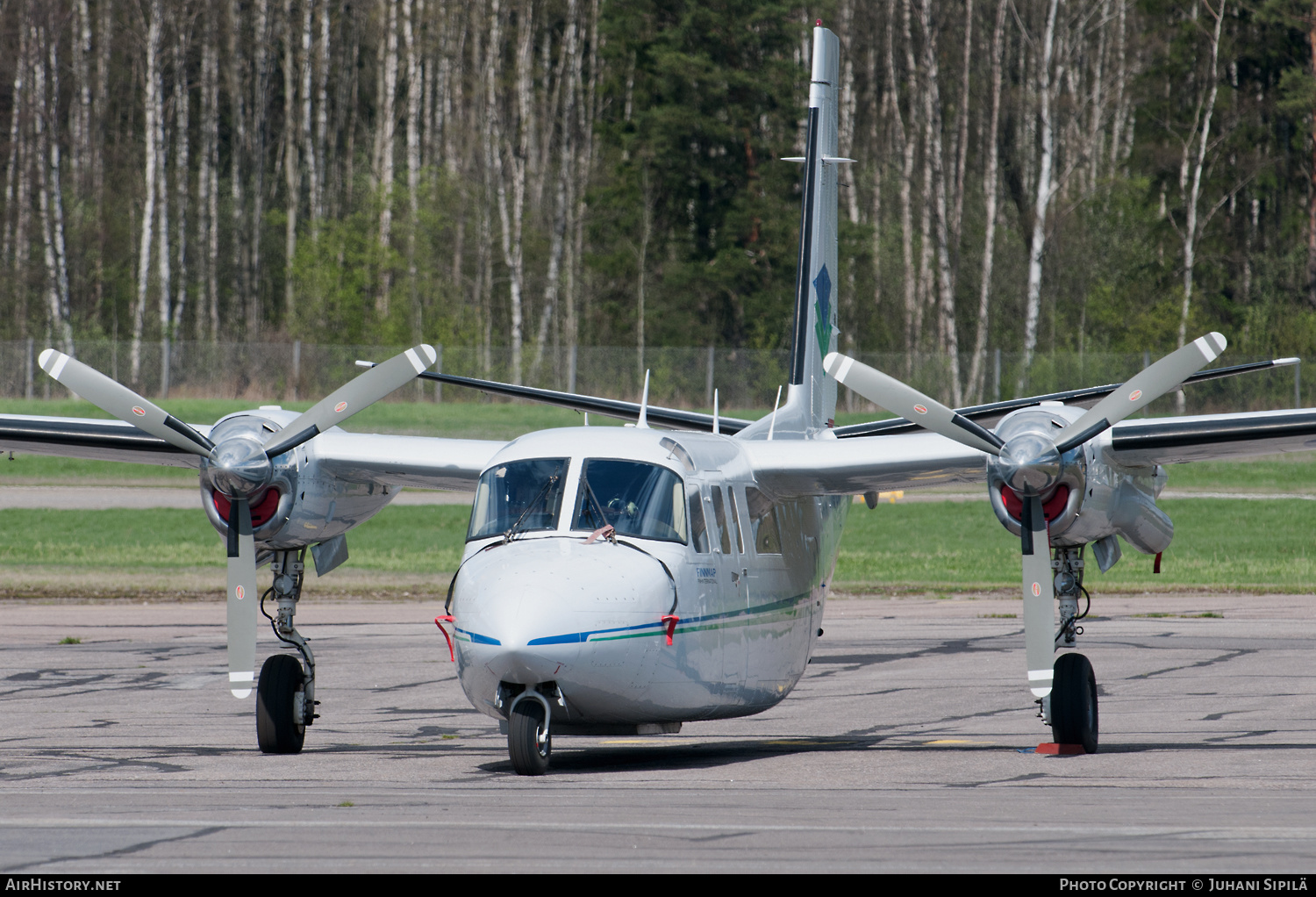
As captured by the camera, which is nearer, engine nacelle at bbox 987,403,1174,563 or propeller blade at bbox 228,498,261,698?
engine nacelle at bbox 987,403,1174,563

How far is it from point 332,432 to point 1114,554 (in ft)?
22.5

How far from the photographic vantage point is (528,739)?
1043 cm

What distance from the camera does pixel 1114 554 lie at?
13.3 metres

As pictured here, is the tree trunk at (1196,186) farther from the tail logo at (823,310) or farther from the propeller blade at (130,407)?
the propeller blade at (130,407)

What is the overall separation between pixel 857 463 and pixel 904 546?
21.7m

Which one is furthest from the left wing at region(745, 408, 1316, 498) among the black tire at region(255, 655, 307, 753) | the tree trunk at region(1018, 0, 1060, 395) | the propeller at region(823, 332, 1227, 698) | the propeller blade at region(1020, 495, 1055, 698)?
the tree trunk at region(1018, 0, 1060, 395)

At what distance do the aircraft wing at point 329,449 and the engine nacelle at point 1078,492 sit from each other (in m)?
4.26

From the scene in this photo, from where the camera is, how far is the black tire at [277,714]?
1258 centimetres

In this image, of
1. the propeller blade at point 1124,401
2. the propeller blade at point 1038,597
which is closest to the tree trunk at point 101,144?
the propeller blade at point 1038,597

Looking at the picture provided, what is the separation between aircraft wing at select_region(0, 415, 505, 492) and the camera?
13391 millimetres

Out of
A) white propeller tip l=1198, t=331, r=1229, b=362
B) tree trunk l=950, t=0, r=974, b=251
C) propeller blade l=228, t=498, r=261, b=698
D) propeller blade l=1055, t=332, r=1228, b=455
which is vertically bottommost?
propeller blade l=228, t=498, r=261, b=698

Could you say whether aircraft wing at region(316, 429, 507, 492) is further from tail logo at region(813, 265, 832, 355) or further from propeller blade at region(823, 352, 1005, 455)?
tail logo at region(813, 265, 832, 355)

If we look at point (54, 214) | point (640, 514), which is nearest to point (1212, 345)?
Answer: point (640, 514)
